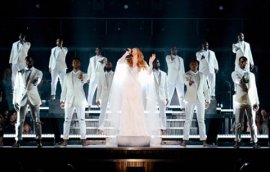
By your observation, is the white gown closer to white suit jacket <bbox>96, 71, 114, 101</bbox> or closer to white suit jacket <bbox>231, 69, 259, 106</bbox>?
white suit jacket <bbox>96, 71, 114, 101</bbox>

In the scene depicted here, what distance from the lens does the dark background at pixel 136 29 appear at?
15477 millimetres

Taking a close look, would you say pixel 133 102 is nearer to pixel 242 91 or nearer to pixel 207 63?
pixel 242 91

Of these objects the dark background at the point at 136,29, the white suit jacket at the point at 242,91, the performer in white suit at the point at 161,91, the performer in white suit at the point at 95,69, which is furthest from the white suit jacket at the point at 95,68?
the white suit jacket at the point at 242,91

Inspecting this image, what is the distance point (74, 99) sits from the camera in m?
10.7

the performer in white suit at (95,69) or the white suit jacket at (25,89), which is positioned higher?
the performer in white suit at (95,69)

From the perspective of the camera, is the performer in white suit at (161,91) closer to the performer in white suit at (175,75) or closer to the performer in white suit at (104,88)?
the performer in white suit at (175,75)

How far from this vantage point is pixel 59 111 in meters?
12.2

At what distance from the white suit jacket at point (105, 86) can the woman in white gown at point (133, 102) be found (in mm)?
907

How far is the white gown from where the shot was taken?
10.5 meters

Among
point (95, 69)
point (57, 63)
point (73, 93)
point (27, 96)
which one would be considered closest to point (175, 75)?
point (95, 69)
